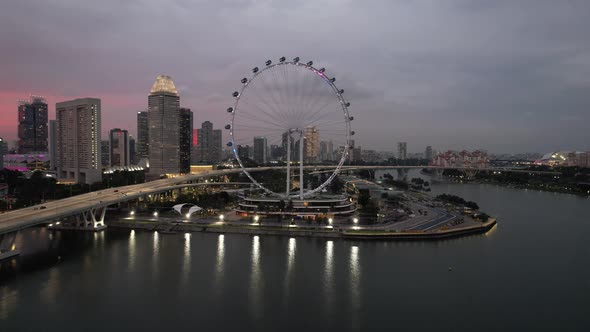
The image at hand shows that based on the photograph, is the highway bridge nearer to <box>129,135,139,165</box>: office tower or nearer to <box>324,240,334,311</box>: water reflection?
<box>324,240,334,311</box>: water reflection

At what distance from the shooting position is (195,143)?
2672 inches

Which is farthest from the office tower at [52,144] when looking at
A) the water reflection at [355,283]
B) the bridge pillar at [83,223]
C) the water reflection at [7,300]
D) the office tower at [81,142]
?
the water reflection at [355,283]

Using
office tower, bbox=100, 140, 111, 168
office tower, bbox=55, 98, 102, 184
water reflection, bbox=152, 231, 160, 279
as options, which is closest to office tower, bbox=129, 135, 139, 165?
office tower, bbox=100, 140, 111, 168

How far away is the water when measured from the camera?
7.85 meters

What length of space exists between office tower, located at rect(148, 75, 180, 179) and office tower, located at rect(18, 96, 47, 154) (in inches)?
1413

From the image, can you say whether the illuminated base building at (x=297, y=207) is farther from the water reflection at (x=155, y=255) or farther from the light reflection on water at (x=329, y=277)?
the water reflection at (x=155, y=255)

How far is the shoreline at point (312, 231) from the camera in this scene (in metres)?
13.9

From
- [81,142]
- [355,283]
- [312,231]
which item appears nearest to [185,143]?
[81,142]

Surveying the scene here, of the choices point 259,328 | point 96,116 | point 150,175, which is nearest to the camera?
point 259,328

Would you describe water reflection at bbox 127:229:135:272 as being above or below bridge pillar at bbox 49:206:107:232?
below

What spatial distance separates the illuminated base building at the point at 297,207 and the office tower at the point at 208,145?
5149cm

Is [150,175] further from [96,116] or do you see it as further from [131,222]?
[131,222]

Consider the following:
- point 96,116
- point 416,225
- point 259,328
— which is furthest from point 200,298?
point 96,116

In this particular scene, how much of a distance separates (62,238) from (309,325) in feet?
35.3
